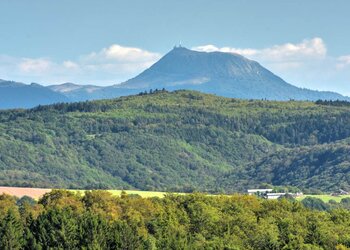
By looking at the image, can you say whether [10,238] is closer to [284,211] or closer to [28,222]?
[28,222]

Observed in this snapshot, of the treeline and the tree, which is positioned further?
the treeline

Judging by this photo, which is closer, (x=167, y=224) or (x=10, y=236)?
(x=10, y=236)

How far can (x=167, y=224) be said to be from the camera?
444 feet

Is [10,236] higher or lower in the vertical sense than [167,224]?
lower

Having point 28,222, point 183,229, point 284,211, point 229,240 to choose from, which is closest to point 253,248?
point 229,240

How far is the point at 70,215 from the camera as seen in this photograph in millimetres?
134125

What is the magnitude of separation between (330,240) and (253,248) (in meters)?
11.7

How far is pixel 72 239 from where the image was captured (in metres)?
127

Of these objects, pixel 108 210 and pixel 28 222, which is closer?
pixel 28 222

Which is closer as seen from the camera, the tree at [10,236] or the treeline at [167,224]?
the tree at [10,236]

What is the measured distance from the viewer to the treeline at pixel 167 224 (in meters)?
125

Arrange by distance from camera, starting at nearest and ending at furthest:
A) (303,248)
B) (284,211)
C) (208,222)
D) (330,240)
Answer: (303,248), (330,240), (208,222), (284,211)

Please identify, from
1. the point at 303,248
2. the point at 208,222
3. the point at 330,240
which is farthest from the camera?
the point at 208,222

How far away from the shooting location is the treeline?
125 m
